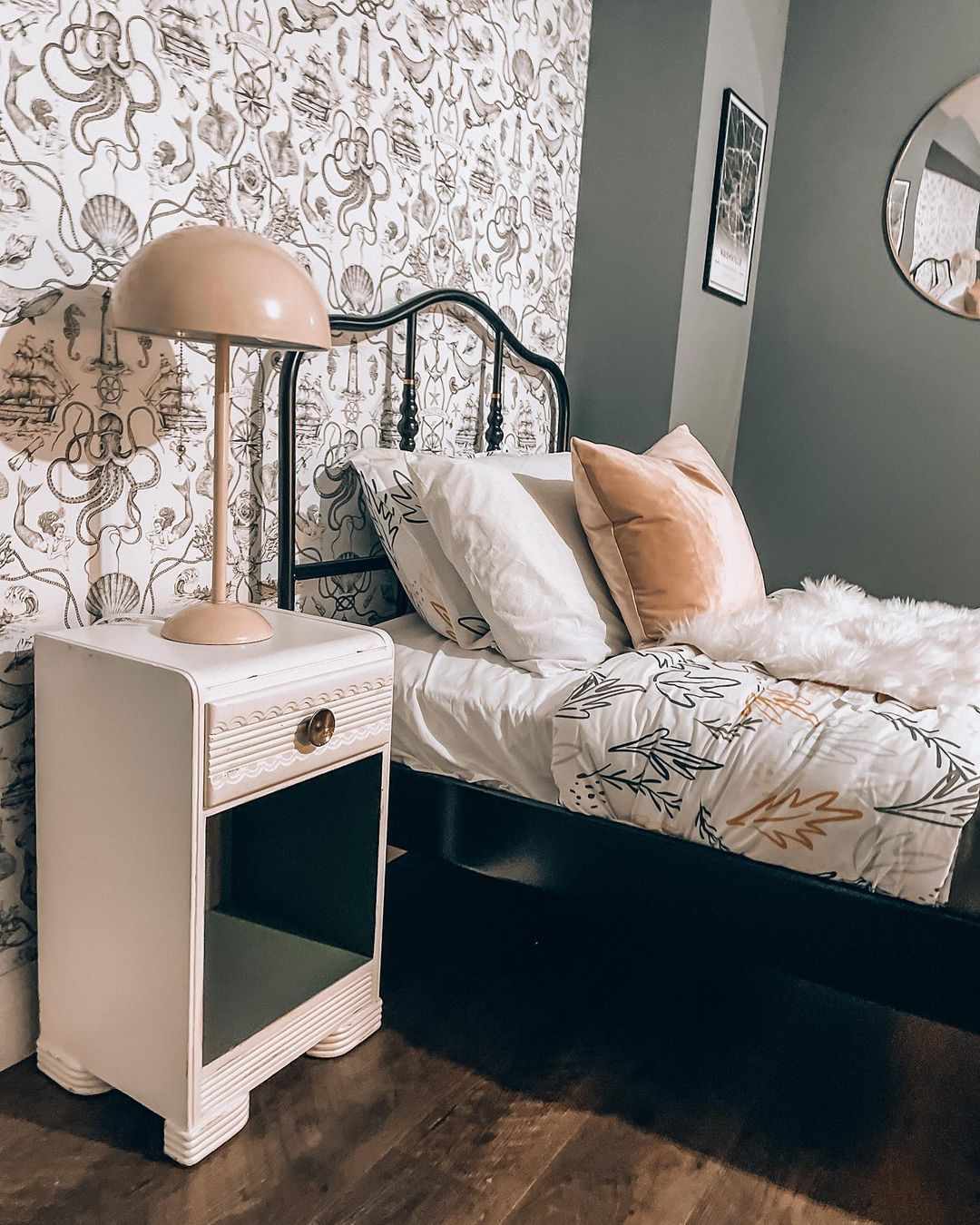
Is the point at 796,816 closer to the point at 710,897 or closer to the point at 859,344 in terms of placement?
the point at 710,897

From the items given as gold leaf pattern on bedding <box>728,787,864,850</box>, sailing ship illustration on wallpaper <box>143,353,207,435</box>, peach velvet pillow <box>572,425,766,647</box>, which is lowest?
gold leaf pattern on bedding <box>728,787,864,850</box>

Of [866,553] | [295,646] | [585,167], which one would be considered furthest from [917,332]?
[295,646]

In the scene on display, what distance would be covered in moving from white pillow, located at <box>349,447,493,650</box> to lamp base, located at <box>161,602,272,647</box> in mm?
438

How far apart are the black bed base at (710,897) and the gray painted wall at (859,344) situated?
6.23ft

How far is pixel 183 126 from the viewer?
1481 millimetres

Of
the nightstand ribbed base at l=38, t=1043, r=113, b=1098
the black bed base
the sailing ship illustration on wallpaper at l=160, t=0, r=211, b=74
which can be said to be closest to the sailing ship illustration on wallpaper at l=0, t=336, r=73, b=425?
A: the sailing ship illustration on wallpaper at l=160, t=0, r=211, b=74

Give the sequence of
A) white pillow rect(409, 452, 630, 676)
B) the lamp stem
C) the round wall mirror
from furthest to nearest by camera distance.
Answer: the round wall mirror
white pillow rect(409, 452, 630, 676)
the lamp stem

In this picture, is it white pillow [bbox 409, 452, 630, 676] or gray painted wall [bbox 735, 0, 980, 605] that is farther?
gray painted wall [bbox 735, 0, 980, 605]

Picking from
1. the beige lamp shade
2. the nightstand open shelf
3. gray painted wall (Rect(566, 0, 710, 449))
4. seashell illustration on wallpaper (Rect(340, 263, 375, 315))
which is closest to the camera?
the beige lamp shade

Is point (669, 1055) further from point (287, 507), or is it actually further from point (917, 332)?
point (917, 332)

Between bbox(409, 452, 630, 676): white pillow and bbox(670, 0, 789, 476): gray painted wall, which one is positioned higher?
bbox(670, 0, 789, 476): gray painted wall

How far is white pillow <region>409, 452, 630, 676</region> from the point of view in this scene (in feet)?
→ 5.31

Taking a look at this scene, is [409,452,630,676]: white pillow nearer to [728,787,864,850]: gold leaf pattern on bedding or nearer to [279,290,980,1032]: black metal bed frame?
[279,290,980,1032]: black metal bed frame

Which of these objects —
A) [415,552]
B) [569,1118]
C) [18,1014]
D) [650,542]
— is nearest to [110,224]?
[415,552]
